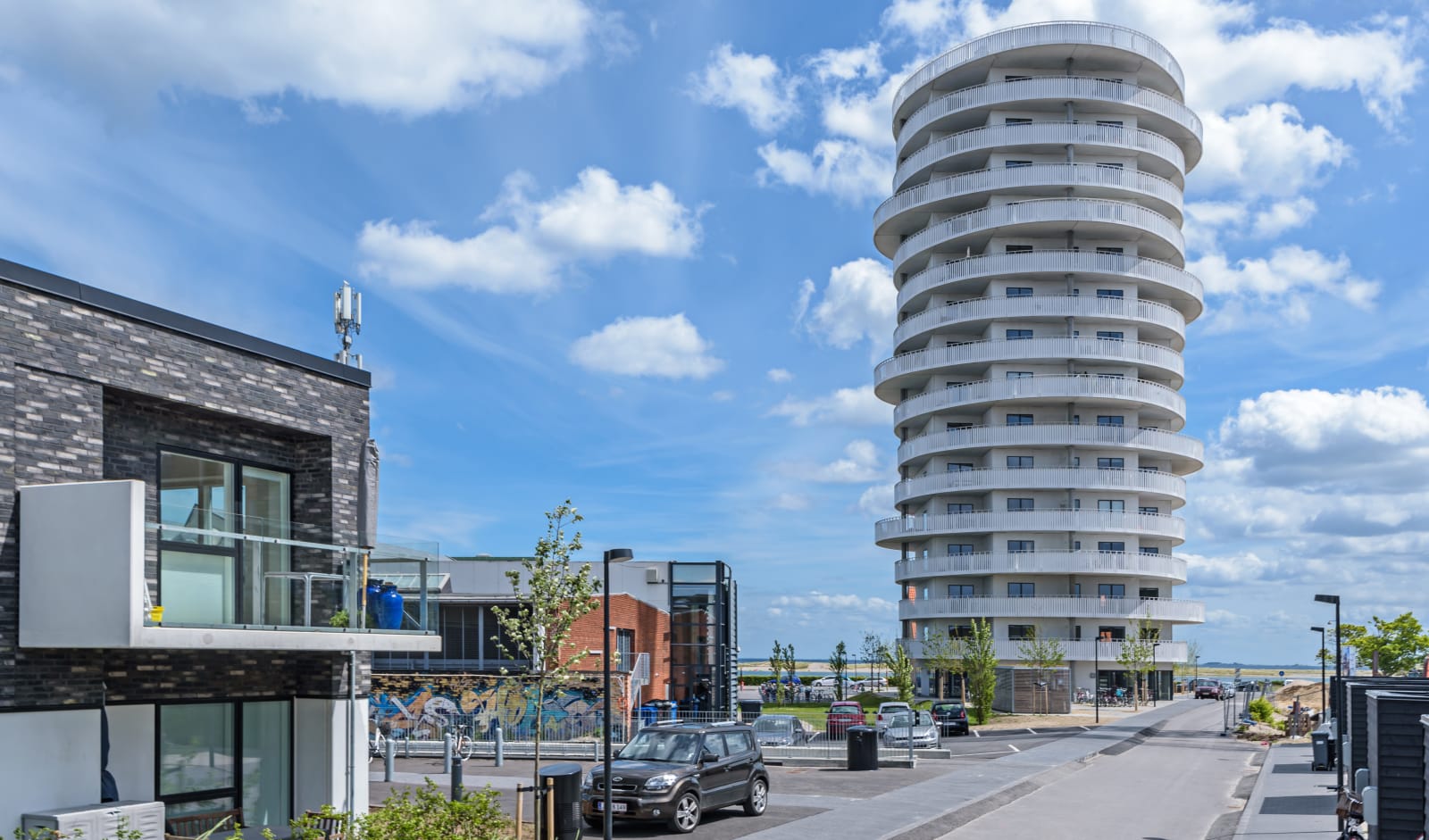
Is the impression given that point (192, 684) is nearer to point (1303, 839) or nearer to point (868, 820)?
point (868, 820)

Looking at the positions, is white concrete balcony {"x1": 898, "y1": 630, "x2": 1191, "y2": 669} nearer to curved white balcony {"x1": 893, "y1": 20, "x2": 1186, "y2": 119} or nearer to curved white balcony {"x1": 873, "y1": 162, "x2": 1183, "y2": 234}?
curved white balcony {"x1": 873, "y1": 162, "x2": 1183, "y2": 234}

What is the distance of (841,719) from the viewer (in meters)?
43.6

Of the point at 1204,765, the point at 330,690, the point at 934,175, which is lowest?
the point at 1204,765

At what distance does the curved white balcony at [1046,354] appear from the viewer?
250 feet

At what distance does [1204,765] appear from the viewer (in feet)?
127

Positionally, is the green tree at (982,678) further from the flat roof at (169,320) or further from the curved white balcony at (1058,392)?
the flat roof at (169,320)

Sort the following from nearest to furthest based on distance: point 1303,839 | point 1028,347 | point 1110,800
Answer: point 1303,839
point 1110,800
point 1028,347

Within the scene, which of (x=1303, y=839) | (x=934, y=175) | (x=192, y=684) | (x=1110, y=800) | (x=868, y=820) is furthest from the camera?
(x=934, y=175)

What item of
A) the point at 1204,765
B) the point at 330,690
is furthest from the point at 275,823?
the point at 1204,765

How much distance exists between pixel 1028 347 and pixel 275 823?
64.7 metres

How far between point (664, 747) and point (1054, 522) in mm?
57170

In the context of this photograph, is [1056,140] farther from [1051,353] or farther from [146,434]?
[146,434]

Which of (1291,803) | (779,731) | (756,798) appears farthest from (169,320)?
(779,731)

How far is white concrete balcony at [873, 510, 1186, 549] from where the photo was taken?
7631 centimetres
